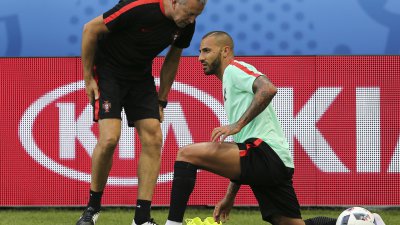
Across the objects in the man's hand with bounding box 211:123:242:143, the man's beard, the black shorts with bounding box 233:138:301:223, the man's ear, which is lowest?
the black shorts with bounding box 233:138:301:223

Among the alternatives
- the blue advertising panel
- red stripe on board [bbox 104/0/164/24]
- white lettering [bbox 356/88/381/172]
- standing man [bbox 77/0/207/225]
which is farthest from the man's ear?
the blue advertising panel

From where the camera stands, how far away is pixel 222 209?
5684 millimetres

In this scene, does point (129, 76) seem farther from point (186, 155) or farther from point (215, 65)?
point (186, 155)

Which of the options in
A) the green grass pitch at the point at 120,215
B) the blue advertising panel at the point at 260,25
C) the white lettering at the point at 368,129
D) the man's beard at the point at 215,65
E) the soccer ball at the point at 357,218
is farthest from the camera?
the blue advertising panel at the point at 260,25

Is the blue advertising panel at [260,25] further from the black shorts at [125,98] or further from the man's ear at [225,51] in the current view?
the man's ear at [225,51]

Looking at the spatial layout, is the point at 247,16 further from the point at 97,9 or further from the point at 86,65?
the point at 86,65

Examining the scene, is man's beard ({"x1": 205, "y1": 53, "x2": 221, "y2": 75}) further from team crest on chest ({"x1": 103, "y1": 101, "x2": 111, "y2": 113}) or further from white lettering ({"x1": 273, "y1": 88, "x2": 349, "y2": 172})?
white lettering ({"x1": 273, "y1": 88, "x2": 349, "y2": 172})

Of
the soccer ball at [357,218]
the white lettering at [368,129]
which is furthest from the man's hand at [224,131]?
the white lettering at [368,129]

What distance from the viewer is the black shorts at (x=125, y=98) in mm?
6406

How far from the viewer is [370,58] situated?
851cm

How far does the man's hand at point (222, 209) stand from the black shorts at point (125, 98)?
1.12m

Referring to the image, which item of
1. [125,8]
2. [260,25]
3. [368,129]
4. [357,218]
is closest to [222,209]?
[357,218]

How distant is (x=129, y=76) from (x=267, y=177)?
1518 mm

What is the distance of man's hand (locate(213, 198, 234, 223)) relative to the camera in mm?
5668
